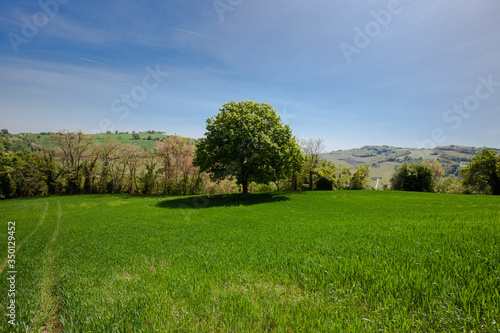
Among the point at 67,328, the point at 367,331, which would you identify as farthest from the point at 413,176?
the point at 67,328

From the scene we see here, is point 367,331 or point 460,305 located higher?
point 460,305

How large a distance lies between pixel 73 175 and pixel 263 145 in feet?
173

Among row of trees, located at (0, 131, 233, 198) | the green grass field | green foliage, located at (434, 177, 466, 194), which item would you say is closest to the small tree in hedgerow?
the green grass field

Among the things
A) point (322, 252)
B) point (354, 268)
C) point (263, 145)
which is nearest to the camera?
point (354, 268)

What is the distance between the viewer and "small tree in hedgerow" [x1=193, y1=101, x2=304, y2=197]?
92.9 feet

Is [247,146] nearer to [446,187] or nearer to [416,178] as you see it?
[416,178]

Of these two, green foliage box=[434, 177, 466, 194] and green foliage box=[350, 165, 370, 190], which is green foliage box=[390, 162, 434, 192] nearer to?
green foliage box=[350, 165, 370, 190]

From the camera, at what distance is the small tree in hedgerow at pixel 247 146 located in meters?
28.3

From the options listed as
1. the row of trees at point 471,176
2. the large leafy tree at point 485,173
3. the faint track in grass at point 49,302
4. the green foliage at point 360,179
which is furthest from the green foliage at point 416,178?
the faint track in grass at point 49,302

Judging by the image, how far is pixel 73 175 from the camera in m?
49.1

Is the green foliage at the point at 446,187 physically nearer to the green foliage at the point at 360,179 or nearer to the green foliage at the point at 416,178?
the green foliage at the point at 416,178

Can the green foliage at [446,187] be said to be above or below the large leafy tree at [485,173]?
below

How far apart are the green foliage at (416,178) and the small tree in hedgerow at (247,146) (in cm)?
4007

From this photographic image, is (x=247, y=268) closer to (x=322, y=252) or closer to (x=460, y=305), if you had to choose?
(x=322, y=252)
